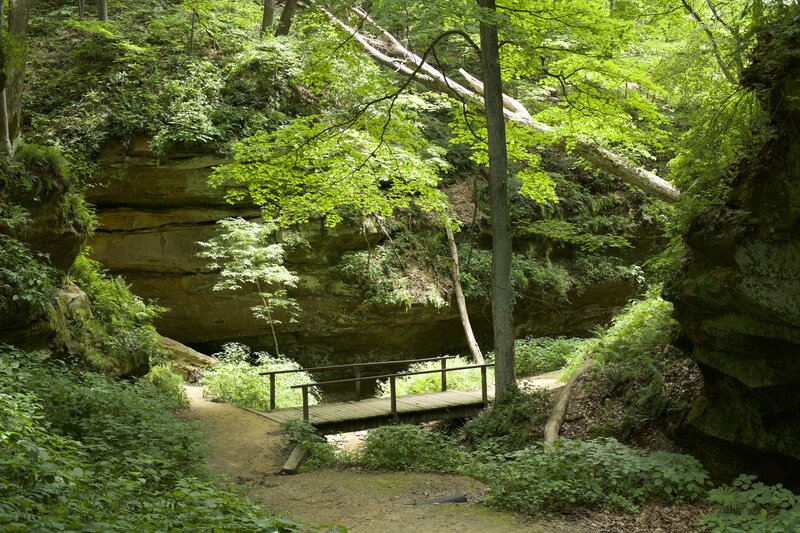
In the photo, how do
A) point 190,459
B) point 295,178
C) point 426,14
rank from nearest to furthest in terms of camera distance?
point 190,459 → point 426,14 → point 295,178

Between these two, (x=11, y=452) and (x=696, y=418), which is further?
(x=696, y=418)

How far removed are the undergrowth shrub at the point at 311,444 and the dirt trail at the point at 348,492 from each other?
20 cm

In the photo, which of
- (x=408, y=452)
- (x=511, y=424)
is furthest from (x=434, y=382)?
(x=408, y=452)

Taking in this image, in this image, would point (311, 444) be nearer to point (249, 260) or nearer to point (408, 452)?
point (408, 452)

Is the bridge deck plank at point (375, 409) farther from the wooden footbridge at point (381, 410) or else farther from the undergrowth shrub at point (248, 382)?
the undergrowth shrub at point (248, 382)

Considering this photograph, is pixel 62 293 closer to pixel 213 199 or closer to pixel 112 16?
pixel 213 199

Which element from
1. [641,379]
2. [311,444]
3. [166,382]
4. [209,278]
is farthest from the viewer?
[209,278]

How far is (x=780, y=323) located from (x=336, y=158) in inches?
326

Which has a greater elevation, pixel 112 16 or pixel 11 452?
pixel 112 16

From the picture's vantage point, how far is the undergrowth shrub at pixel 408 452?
29.3 ft

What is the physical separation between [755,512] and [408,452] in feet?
15.9

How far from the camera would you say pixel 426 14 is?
9.01 m

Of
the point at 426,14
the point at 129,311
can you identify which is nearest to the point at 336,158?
the point at 426,14

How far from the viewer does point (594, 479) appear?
673 cm
